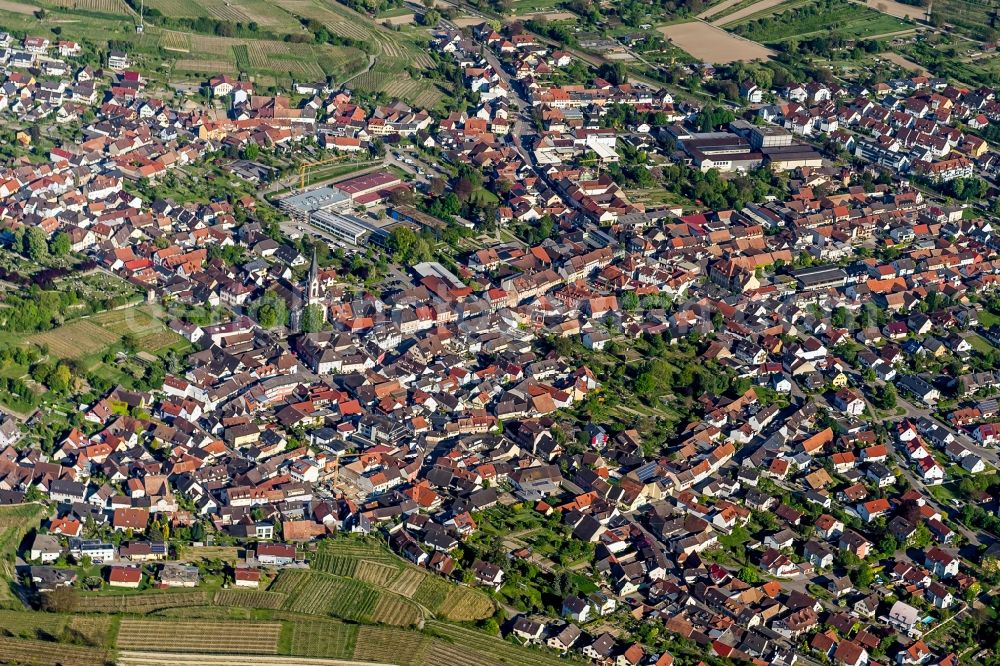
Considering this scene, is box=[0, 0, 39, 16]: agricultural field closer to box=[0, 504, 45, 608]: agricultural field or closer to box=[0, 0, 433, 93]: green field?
box=[0, 0, 433, 93]: green field

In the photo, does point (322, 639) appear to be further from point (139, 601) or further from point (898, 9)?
point (898, 9)

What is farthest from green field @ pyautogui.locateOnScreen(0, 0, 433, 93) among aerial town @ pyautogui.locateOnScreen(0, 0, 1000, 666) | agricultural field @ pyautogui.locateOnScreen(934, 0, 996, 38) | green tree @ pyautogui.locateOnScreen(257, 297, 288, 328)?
agricultural field @ pyautogui.locateOnScreen(934, 0, 996, 38)

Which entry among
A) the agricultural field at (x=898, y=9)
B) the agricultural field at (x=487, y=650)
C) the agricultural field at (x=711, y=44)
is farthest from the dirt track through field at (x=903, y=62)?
the agricultural field at (x=487, y=650)

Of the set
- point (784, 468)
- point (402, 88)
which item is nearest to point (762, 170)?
point (402, 88)

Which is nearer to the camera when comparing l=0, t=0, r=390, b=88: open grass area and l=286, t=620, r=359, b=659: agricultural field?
l=286, t=620, r=359, b=659: agricultural field

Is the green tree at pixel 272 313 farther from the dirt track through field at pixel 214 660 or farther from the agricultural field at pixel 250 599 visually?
the dirt track through field at pixel 214 660

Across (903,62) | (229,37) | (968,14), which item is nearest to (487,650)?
(229,37)

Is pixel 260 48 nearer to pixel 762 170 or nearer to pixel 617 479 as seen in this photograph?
pixel 762 170
